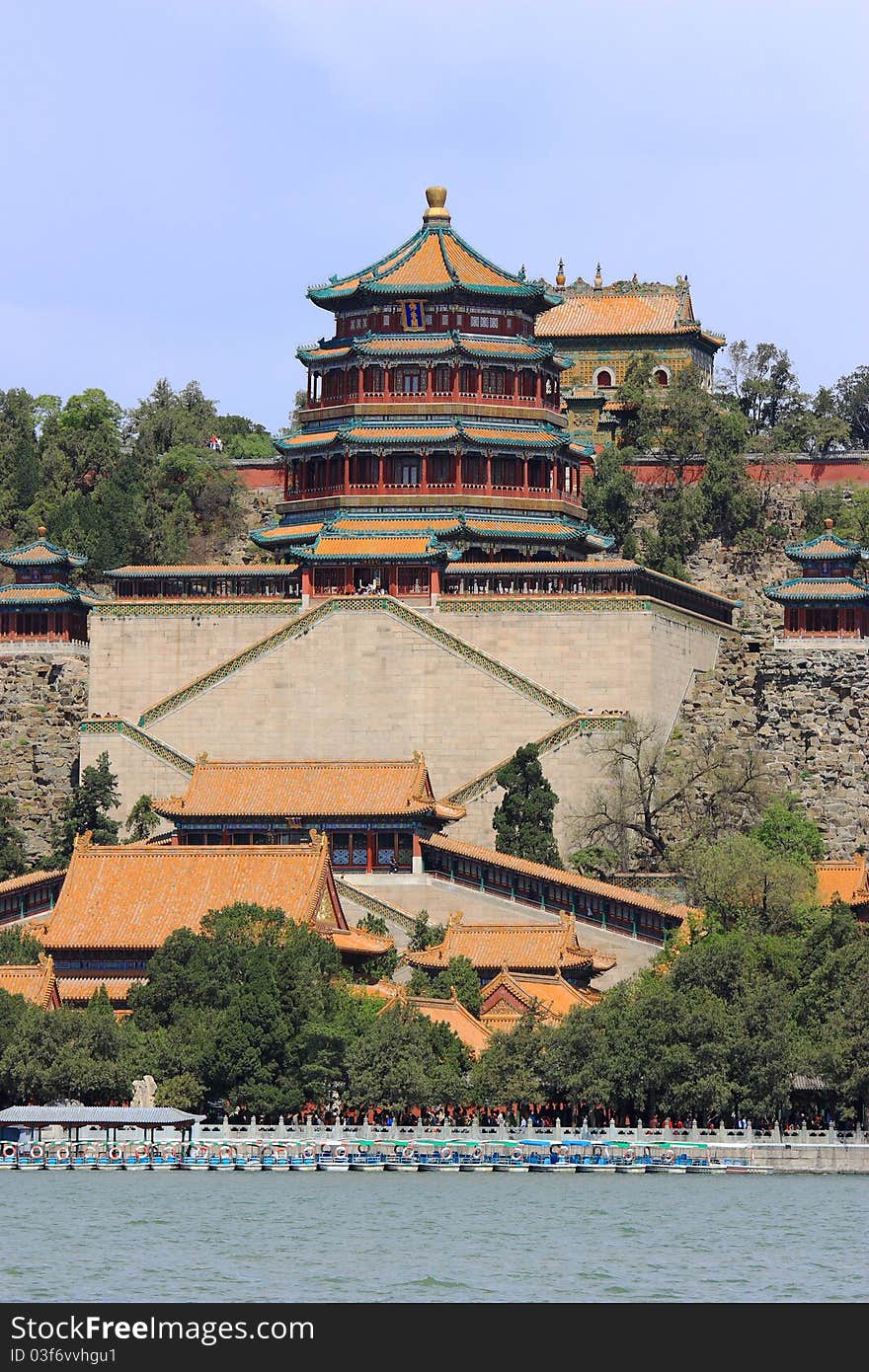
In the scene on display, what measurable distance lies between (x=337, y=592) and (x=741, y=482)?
23.6 m

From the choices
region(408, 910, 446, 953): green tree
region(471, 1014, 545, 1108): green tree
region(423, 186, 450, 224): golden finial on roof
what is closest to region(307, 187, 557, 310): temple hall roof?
region(423, 186, 450, 224): golden finial on roof

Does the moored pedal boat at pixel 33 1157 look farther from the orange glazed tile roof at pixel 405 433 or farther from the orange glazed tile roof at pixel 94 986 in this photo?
the orange glazed tile roof at pixel 405 433

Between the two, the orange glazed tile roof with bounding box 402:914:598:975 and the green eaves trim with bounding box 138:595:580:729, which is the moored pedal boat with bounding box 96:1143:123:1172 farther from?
the green eaves trim with bounding box 138:595:580:729

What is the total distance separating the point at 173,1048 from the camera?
8350 cm

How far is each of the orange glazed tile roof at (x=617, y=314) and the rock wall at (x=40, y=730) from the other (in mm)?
32340

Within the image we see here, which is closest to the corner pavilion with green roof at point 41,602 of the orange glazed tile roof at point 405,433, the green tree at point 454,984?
the orange glazed tile roof at point 405,433

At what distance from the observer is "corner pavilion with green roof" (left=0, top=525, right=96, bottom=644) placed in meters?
110

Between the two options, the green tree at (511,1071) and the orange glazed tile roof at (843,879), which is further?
the orange glazed tile roof at (843,879)

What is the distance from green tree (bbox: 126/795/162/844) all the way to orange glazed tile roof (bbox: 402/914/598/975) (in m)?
10.6

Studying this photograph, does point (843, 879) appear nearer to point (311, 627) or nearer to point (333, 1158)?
point (311, 627)

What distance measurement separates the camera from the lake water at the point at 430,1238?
61.2 meters

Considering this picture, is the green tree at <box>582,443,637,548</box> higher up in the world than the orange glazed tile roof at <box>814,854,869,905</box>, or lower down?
higher up
